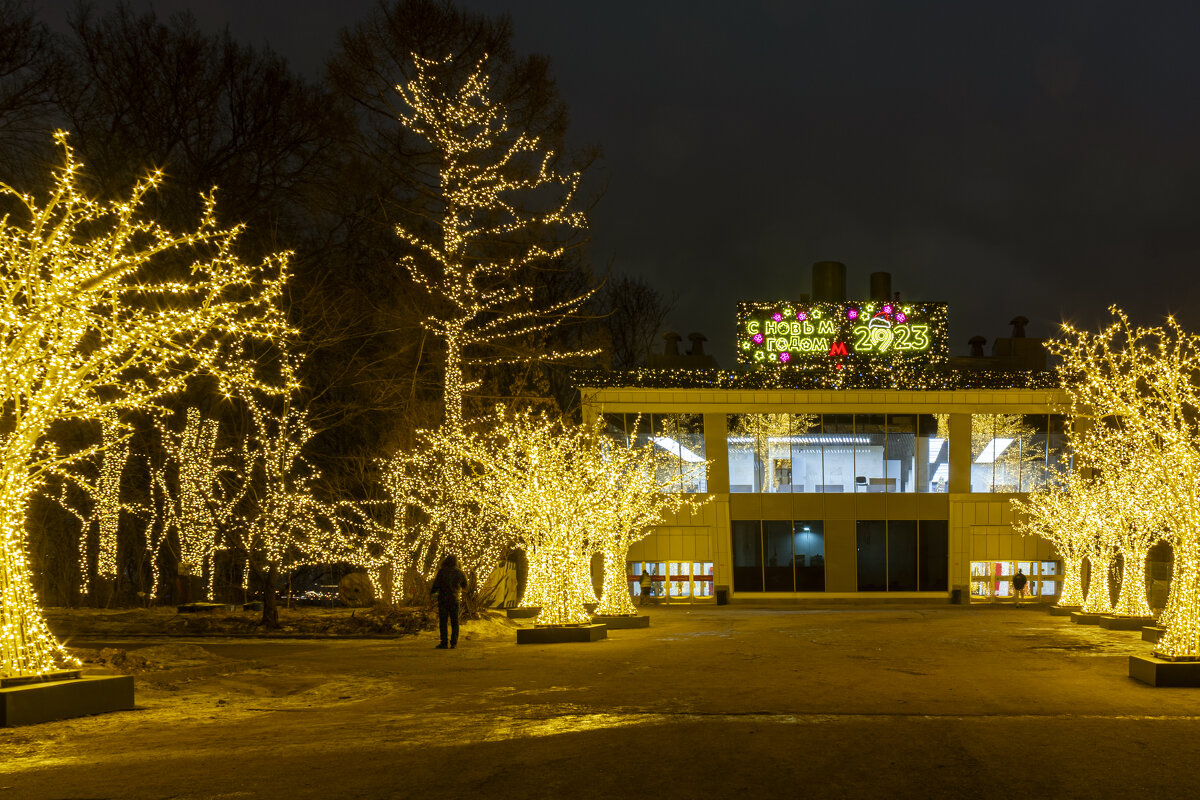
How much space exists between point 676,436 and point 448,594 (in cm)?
2293

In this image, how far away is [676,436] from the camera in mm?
38719

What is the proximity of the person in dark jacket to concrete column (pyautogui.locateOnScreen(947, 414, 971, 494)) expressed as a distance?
27.3m

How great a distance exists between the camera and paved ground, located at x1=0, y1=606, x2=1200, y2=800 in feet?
22.0

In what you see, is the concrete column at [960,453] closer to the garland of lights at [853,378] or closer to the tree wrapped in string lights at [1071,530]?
the garland of lights at [853,378]

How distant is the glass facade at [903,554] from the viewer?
3888 centimetres

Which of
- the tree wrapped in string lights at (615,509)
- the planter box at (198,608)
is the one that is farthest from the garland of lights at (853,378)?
the planter box at (198,608)

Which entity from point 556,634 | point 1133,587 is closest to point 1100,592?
point 1133,587

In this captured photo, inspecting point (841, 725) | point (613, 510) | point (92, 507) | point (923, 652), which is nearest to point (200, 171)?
point (92, 507)

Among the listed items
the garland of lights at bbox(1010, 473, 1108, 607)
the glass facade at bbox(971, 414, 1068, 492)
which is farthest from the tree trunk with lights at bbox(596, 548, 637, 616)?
the glass facade at bbox(971, 414, 1068, 492)

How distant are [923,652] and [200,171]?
2111cm

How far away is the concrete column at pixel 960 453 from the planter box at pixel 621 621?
20984 millimetres

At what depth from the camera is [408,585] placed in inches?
936

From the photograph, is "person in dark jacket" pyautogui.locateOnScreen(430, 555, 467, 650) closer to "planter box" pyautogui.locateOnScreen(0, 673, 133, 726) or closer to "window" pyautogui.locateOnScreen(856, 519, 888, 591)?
"planter box" pyautogui.locateOnScreen(0, 673, 133, 726)

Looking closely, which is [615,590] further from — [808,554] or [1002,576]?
[1002,576]
